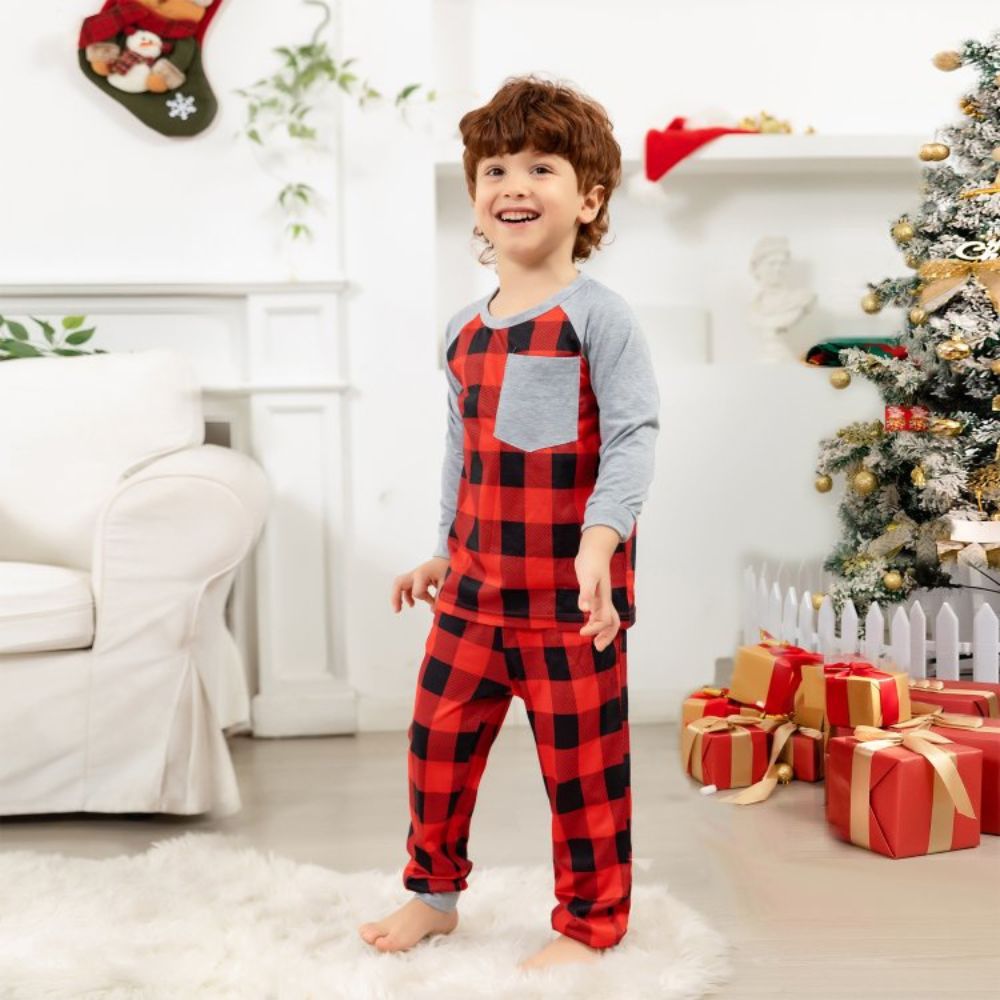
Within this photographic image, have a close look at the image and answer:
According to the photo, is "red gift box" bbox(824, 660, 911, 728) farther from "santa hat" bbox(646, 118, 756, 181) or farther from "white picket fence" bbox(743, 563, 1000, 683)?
"santa hat" bbox(646, 118, 756, 181)

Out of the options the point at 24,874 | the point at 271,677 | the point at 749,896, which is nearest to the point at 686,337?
the point at 271,677

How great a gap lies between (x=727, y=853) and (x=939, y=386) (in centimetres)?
106

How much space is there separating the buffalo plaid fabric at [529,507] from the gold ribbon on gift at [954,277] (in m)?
1.19

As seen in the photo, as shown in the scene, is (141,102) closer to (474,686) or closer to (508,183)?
(508,183)

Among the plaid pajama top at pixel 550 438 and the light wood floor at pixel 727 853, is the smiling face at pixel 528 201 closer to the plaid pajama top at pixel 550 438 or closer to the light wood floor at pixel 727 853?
the plaid pajama top at pixel 550 438

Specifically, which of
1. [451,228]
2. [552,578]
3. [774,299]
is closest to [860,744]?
[552,578]

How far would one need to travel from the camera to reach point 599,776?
141cm

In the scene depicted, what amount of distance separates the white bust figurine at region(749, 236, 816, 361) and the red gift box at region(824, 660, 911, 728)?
1.00m

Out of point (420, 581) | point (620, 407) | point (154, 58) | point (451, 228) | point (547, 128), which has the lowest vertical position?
point (420, 581)

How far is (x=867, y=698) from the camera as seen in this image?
2.09 meters

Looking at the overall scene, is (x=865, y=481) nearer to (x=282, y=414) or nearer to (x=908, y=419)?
(x=908, y=419)

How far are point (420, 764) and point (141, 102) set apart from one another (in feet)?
5.94

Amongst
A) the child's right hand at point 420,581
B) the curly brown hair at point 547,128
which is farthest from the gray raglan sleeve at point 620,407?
the child's right hand at point 420,581

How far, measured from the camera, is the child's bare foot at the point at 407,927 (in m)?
1.49
